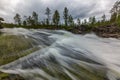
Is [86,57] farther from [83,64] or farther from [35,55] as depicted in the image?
[35,55]

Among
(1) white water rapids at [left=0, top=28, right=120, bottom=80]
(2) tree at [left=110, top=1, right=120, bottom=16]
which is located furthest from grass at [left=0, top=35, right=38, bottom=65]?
(2) tree at [left=110, top=1, right=120, bottom=16]

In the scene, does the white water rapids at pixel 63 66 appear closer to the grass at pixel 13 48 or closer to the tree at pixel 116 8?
the grass at pixel 13 48

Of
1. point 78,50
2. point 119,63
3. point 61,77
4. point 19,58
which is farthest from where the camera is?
point 78,50

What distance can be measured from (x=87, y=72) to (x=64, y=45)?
5427mm

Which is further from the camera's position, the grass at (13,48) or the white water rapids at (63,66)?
the grass at (13,48)

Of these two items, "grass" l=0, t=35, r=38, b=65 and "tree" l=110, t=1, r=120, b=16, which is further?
"tree" l=110, t=1, r=120, b=16

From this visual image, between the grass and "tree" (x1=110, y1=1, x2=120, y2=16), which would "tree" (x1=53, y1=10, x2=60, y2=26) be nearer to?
"tree" (x1=110, y1=1, x2=120, y2=16)

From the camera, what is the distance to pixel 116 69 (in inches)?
443

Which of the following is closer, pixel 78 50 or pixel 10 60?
pixel 10 60

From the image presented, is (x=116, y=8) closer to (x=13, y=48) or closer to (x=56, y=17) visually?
(x=56, y=17)

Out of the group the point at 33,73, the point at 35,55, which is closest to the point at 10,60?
the point at 35,55

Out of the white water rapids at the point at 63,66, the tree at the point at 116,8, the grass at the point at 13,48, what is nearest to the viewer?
the white water rapids at the point at 63,66

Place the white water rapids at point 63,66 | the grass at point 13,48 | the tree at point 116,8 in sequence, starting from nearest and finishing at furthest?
the white water rapids at point 63,66 → the grass at point 13,48 → the tree at point 116,8

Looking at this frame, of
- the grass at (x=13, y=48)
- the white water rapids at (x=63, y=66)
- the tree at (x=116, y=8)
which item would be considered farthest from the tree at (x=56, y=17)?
the white water rapids at (x=63, y=66)
